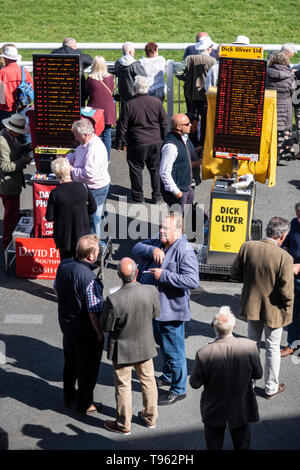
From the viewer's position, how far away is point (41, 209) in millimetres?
9766

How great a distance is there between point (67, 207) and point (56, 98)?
1.58m

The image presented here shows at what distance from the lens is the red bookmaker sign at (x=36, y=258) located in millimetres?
9688

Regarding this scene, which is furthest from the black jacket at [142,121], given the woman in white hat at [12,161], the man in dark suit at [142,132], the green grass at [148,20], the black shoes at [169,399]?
the green grass at [148,20]

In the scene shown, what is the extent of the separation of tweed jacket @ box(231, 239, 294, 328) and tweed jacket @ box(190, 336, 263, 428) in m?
1.23

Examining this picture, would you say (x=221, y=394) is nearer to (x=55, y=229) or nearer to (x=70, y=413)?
(x=70, y=413)

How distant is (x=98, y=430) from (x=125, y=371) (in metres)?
0.68

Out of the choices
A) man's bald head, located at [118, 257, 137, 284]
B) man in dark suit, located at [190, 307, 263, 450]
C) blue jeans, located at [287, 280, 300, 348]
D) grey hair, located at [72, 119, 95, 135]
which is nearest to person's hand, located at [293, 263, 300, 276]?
blue jeans, located at [287, 280, 300, 348]

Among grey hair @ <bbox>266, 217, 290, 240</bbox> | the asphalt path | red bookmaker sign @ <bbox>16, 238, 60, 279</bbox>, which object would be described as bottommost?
the asphalt path

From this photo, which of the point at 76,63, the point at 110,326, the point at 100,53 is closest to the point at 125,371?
the point at 110,326

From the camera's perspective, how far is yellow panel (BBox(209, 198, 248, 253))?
9391mm

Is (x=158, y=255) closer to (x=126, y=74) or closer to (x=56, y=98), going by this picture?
(x=56, y=98)

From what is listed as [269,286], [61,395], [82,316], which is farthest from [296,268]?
[61,395]

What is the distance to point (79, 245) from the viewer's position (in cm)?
694

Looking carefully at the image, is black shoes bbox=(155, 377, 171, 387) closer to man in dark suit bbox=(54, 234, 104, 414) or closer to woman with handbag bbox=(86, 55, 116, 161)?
man in dark suit bbox=(54, 234, 104, 414)
